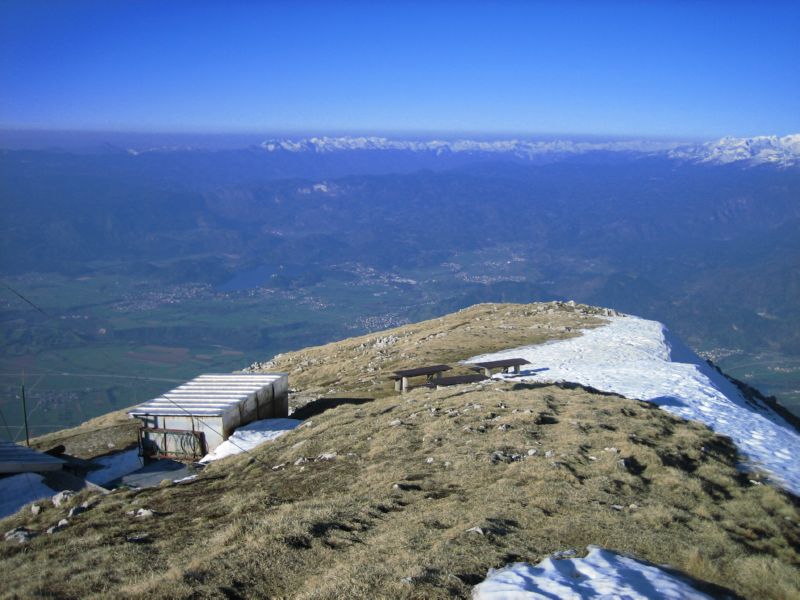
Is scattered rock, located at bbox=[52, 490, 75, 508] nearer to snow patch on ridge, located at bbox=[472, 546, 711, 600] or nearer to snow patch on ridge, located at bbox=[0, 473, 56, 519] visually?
snow patch on ridge, located at bbox=[0, 473, 56, 519]

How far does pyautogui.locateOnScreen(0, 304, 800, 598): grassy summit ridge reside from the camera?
32.7 ft

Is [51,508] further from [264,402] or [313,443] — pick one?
[264,402]

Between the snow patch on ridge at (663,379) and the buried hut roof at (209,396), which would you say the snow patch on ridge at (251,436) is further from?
the snow patch on ridge at (663,379)

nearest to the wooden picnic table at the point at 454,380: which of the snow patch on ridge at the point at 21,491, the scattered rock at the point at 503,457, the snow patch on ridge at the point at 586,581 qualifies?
the scattered rock at the point at 503,457

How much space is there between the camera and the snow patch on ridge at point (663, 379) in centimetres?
2081

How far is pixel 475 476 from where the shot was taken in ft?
50.1

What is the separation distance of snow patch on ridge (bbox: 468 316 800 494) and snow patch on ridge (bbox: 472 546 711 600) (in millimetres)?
9416

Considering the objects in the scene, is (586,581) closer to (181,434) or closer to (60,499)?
(60,499)

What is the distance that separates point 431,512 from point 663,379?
69.8 feet

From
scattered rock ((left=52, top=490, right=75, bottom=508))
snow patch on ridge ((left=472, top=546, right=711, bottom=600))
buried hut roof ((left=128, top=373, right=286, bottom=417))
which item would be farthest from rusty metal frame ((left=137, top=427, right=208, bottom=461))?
snow patch on ridge ((left=472, top=546, right=711, bottom=600))

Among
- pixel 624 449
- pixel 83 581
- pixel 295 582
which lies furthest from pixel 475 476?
pixel 83 581

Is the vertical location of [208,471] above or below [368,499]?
below

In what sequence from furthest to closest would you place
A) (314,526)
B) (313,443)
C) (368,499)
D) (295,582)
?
(313,443) → (368,499) → (314,526) → (295,582)

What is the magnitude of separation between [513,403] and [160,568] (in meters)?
14.5
